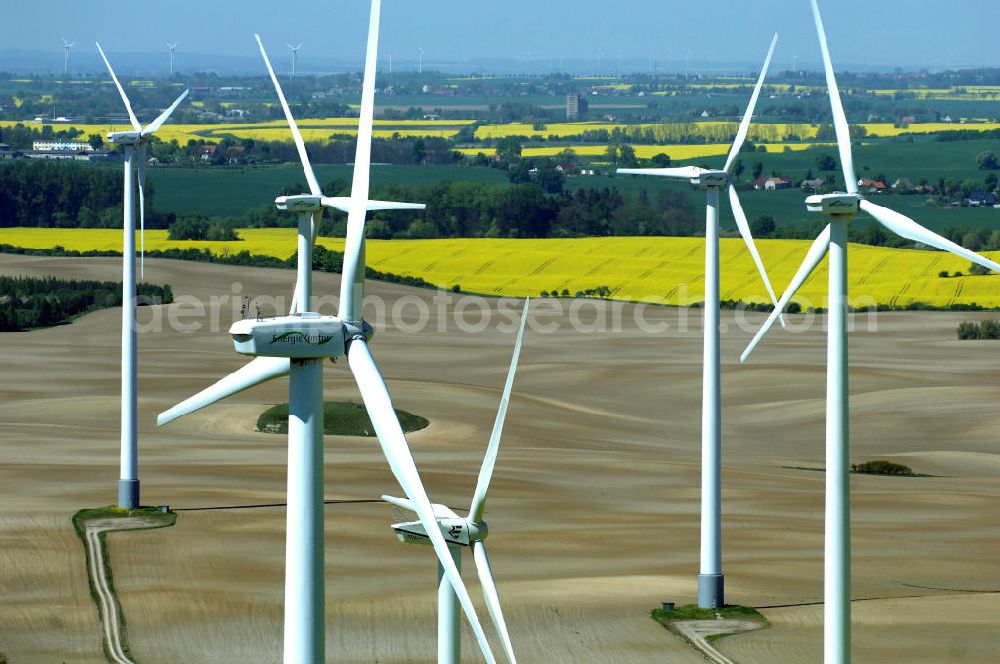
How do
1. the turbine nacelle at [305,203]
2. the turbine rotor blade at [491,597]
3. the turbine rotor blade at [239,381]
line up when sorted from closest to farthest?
the turbine rotor blade at [491,597] → the turbine rotor blade at [239,381] → the turbine nacelle at [305,203]

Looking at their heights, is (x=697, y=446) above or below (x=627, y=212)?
below

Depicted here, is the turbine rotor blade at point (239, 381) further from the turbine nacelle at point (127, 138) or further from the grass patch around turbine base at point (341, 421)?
the grass patch around turbine base at point (341, 421)

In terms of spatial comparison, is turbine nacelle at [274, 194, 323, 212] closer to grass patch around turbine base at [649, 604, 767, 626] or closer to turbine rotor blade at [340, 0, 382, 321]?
turbine rotor blade at [340, 0, 382, 321]

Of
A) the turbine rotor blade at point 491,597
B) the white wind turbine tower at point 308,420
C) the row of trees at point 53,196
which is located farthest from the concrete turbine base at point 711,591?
the row of trees at point 53,196

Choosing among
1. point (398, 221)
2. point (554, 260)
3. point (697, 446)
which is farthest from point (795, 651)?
point (398, 221)

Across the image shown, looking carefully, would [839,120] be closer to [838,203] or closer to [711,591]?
[838,203]

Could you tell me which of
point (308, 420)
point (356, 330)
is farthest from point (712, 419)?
point (308, 420)

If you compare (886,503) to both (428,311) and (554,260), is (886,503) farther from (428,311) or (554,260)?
(554,260)
